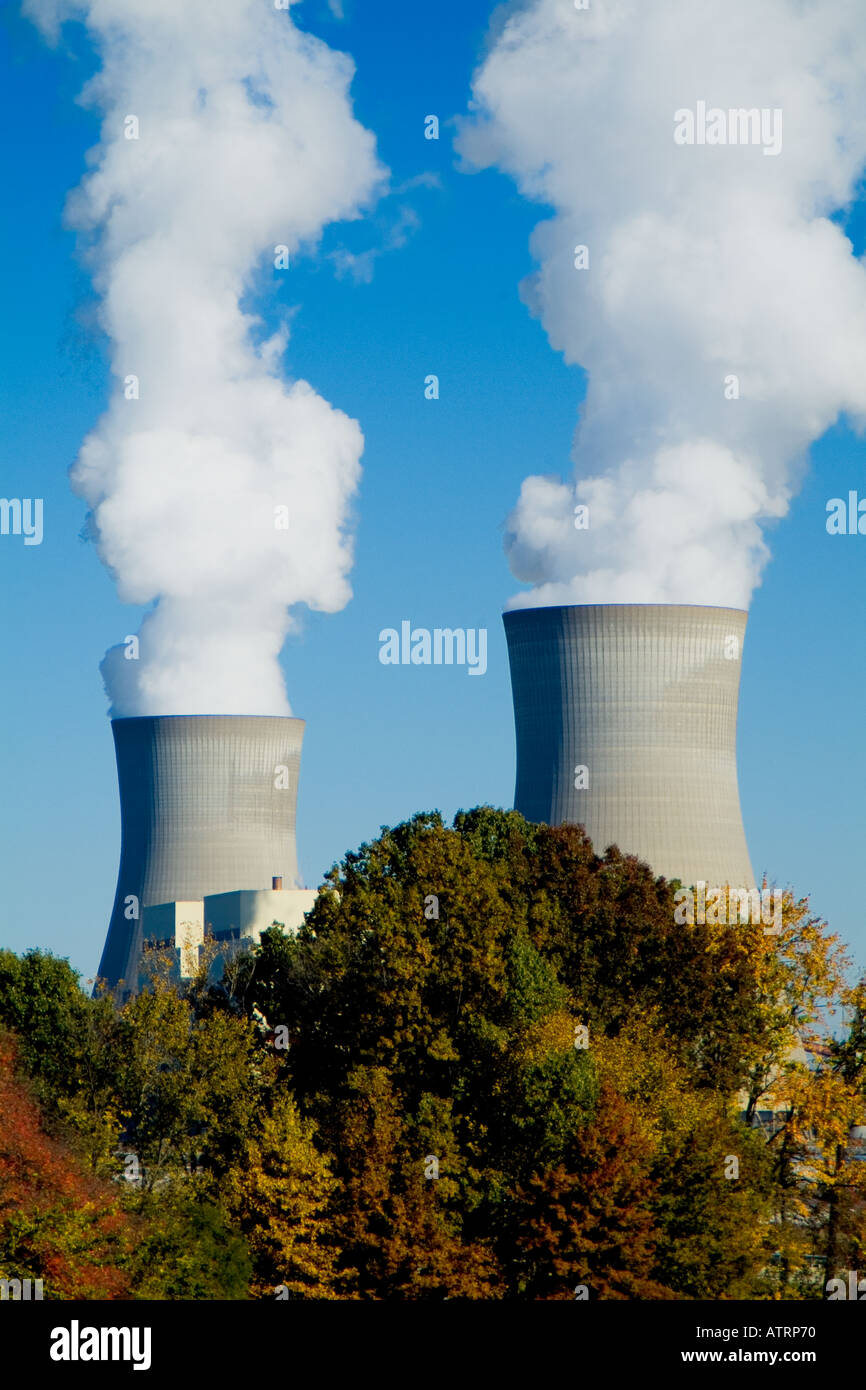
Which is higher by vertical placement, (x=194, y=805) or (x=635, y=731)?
(x=194, y=805)

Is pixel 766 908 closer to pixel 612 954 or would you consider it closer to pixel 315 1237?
pixel 612 954

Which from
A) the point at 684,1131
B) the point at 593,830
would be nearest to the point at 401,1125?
the point at 684,1131

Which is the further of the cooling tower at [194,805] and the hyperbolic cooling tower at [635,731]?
the cooling tower at [194,805]

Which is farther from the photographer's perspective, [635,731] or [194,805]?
[194,805]
